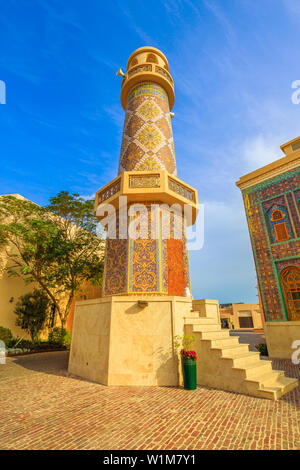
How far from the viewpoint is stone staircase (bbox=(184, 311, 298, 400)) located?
511 centimetres

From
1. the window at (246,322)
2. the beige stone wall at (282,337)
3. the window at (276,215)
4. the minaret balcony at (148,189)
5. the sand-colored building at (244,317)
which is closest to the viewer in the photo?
the minaret balcony at (148,189)

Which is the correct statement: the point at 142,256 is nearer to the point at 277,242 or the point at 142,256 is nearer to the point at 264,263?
the point at 264,263

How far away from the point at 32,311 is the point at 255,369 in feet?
45.4

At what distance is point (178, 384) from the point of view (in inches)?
235

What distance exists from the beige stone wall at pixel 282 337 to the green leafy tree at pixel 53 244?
10.3 meters

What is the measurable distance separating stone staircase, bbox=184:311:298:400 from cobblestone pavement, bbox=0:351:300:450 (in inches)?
8.9

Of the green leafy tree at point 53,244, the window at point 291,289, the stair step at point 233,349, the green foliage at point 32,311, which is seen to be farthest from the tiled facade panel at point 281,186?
the green foliage at point 32,311

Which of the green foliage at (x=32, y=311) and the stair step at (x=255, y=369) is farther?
the green foliage at (x=32, y=311)

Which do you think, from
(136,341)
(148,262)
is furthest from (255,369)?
(148,262)

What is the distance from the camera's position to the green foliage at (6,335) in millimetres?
13840

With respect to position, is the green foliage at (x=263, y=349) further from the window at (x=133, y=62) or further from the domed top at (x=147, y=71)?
the window at (x=133, y=62)

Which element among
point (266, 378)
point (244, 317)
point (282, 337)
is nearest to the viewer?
point (266, 378)

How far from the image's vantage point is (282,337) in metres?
10.5
